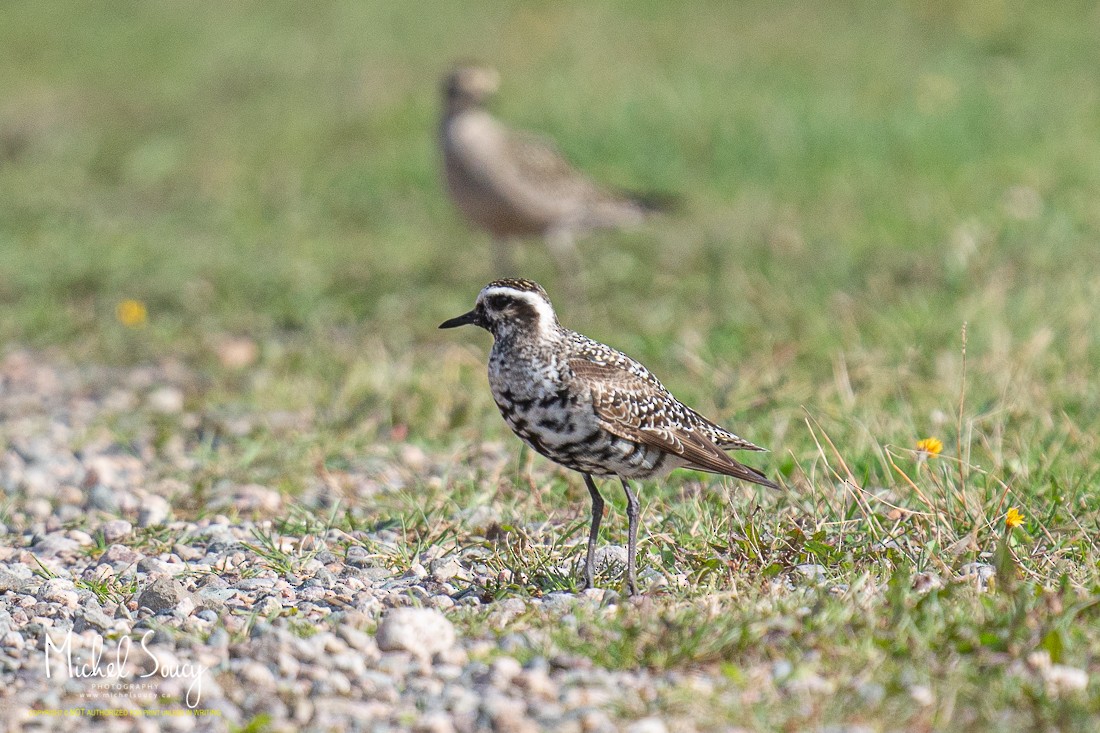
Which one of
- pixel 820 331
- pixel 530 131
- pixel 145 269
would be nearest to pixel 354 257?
pixel 145 269

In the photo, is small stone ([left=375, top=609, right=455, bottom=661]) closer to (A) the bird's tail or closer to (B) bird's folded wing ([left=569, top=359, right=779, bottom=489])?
(B) bird's folded wing ([left=569, top=359, right=779, bottom=489])

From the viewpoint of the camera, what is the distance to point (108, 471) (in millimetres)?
5977

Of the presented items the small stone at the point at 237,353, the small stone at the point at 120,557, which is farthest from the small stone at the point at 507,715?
the small stone at the point at 237,353

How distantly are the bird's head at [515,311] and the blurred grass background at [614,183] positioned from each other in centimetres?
170

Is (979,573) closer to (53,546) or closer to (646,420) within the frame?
(646,420)

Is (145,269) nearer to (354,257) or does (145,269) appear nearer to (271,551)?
(354,257)

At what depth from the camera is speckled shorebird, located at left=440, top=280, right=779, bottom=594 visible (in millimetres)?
4316

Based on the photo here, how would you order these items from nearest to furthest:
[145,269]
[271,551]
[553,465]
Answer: [271,551] < [553,465] < [145,269]

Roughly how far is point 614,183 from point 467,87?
2107mm

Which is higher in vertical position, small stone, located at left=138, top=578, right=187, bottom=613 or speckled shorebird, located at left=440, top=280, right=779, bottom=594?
speckled shorebird, located at left=440, top=280, right=779, bottom=594

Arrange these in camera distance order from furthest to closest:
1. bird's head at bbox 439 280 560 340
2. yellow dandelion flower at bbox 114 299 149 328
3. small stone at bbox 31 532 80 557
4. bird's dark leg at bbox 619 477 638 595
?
yellow dandelion flower at bbox 114 299 149 328, small stone at bbox 31 532 80 557, bird's head at bbox 439 280 560 340, bird's dark leg at bbox 619 477 638 595

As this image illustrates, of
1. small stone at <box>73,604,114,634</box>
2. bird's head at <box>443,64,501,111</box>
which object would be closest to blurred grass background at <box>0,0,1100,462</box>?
bird's head at <box>443,64,501,111</box>

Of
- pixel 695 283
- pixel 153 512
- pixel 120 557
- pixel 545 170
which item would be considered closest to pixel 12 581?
pixel 120 557

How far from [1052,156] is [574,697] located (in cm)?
883
